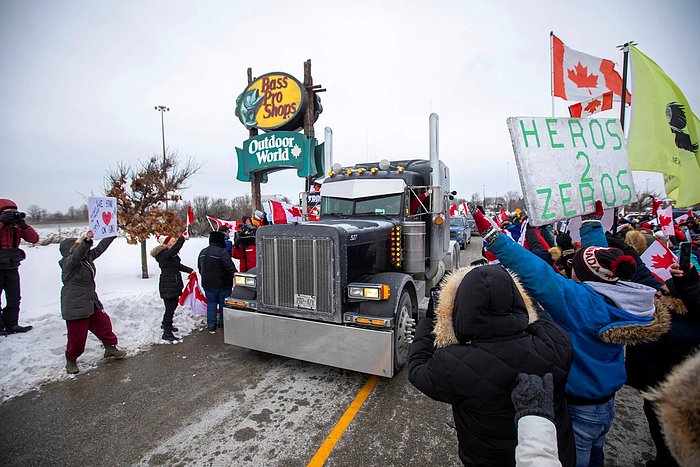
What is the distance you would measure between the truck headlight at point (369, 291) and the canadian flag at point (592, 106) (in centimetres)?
329

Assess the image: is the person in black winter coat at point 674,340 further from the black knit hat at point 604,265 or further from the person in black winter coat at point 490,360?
the person in black winter coat at point 490,360

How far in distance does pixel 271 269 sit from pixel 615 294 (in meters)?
3.75

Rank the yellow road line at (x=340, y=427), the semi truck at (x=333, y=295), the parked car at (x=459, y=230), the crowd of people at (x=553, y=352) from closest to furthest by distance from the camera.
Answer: the crowd of people at (x=553, y=352)
the yellow road line at (x=340, y=427)
the semi truck at (x=333, y=295)
the parked car at (x=459, y=230)

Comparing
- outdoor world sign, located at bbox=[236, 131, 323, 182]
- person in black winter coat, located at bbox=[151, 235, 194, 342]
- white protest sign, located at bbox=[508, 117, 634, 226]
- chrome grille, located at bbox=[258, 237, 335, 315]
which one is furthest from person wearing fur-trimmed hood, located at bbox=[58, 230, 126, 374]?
outdoor world sign, located at bbox=[236, 131, 323, 182]

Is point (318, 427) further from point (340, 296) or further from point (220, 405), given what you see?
point (340, 296)

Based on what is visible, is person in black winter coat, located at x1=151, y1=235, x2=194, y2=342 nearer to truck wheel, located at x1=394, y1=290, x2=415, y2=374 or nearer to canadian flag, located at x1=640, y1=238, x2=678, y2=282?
truck wheel, located at x1=394, y1=290, x2=415, y2=374

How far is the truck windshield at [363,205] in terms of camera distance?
5.73m

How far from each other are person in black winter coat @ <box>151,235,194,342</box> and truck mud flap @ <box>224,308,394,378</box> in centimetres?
143

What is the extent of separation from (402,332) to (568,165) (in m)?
2.73

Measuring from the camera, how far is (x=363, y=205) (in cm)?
595

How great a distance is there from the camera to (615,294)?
201cm

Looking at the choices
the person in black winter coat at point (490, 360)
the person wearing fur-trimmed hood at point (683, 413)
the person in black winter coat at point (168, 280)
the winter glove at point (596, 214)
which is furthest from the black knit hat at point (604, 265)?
the person in black winter coat at point (168, 280)

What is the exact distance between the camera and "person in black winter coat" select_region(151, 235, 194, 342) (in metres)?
5.55

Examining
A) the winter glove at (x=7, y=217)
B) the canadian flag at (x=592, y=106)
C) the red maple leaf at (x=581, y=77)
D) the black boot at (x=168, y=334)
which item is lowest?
the black boot at (x=168, y=334)
